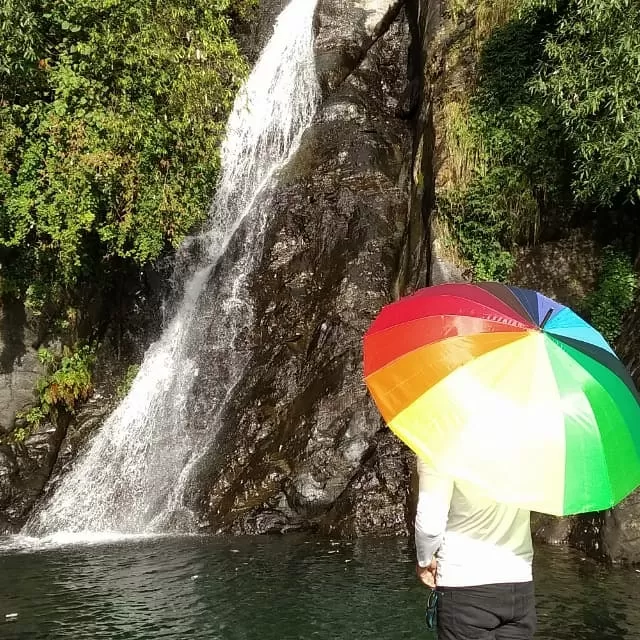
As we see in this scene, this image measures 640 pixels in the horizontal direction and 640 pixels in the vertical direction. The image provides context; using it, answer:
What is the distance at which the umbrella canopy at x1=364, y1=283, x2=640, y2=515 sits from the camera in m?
2.75

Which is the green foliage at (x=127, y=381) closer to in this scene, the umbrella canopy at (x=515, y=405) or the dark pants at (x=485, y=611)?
the umbrella canopy at (x=515, y=405)

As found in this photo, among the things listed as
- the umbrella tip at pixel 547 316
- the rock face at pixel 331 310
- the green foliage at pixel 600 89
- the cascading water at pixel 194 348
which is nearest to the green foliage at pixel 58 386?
the cascading water at pixel 194 348

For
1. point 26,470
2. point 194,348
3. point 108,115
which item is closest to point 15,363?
point 26,470

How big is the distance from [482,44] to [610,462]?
37.1ft

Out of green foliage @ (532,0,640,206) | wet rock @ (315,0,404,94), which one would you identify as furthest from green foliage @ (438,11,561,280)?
wet rock @ (315,0,404,94)

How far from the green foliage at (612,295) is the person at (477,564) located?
7334mm

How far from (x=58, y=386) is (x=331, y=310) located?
16.7ft

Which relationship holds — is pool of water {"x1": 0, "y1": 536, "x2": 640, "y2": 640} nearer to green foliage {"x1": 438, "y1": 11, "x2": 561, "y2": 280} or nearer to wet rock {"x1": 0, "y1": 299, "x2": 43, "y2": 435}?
wet rock {"x1": 0, "y1": 299, "x2": 43, "y2": 435}

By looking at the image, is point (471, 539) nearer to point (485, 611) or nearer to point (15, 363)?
point (485, 611)

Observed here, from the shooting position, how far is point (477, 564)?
3023 mm

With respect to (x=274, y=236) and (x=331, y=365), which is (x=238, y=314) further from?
(x=331, y=365)

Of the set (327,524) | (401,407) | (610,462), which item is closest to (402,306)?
(401,407)

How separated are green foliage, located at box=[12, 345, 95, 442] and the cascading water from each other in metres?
0.84

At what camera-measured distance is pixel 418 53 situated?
642 inches
